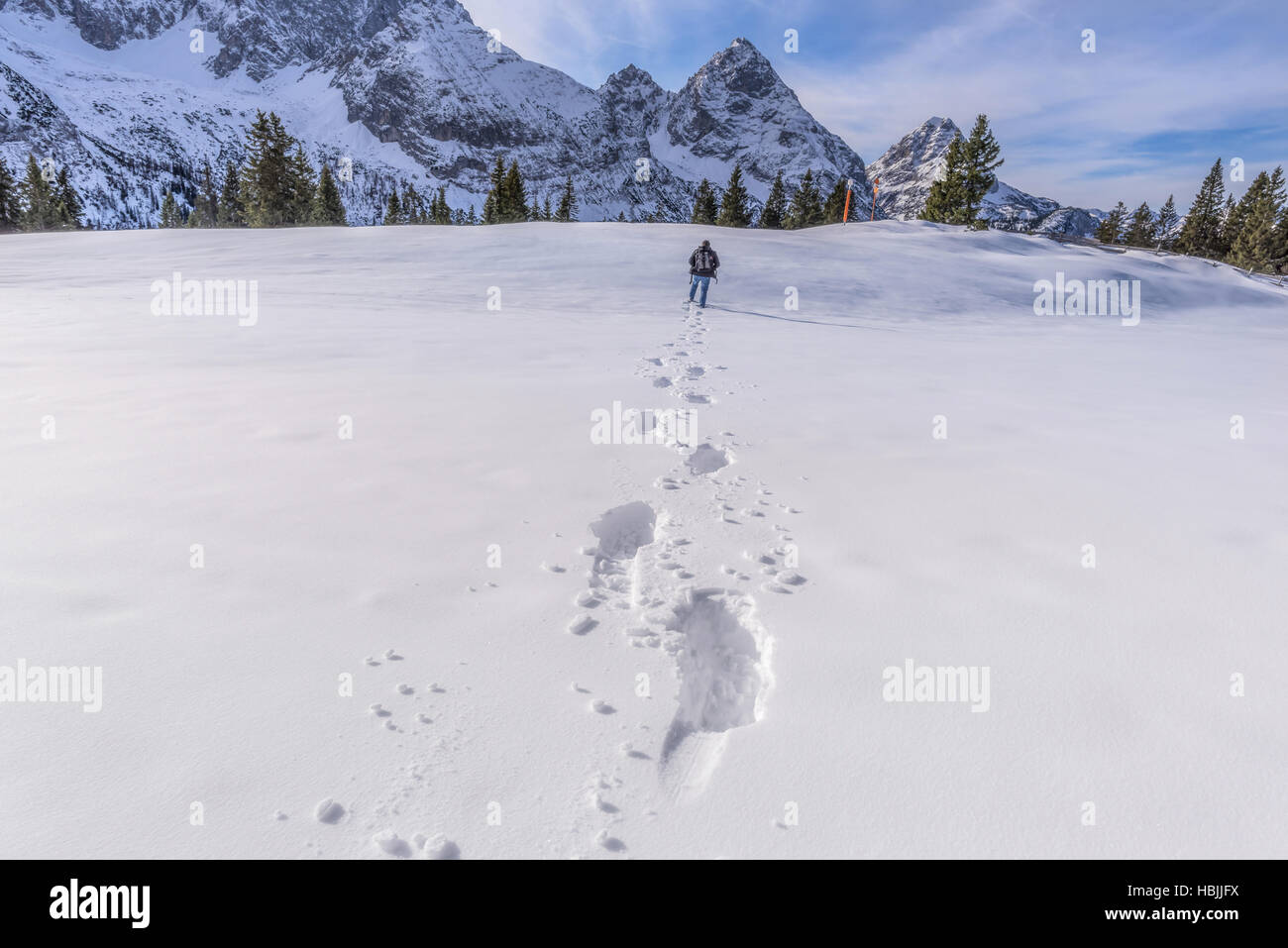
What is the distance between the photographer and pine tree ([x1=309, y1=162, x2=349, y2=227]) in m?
46.9

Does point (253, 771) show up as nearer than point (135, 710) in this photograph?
Yes

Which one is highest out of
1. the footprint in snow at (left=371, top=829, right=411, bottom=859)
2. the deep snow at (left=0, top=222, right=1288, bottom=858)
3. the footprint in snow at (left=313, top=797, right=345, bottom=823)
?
the deep snow at (left=0, top=222, right=1288, bottom=858)

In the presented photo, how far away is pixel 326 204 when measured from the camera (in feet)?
160

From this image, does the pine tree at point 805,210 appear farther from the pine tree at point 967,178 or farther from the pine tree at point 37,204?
the pine tree at point 37,204

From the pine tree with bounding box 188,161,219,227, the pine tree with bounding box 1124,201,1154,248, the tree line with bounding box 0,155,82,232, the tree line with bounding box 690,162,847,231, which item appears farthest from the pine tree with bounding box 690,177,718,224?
the tree line with bounding box 0,155,82,232

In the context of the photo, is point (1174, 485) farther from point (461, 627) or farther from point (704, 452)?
point (461, 627)

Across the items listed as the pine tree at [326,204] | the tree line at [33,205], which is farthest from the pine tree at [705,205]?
the tree line at [33,205]

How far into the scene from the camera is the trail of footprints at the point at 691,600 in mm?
2156

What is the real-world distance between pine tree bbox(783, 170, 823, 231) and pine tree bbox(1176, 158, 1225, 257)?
3560 centimetres

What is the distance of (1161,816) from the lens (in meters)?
1.96

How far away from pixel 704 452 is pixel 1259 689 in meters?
3.43

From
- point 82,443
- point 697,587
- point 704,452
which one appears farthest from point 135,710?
point 704,452

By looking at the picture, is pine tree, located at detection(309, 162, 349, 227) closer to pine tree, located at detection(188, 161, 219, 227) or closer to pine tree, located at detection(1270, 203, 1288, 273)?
pine tree, located at detection(188, 161, 219, 227)

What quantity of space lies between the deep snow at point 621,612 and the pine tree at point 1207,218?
72590mm
